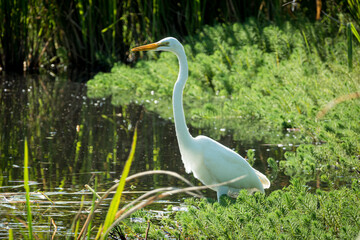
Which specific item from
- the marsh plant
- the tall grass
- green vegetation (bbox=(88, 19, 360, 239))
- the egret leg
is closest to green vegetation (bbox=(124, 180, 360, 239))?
green vegetation (bbox=(88, 19, 360, 239))

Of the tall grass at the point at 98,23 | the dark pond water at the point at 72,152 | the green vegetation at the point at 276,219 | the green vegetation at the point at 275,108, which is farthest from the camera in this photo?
the tall grass at the point at 98,23

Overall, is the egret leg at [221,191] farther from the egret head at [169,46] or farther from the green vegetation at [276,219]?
the egret head at [169,46]

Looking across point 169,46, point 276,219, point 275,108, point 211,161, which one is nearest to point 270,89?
point 275,108

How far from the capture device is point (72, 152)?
6316 millimetres

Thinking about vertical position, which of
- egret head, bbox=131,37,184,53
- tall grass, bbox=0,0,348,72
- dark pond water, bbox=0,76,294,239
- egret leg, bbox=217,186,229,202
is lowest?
egret leg, bbox=217,186,229,202

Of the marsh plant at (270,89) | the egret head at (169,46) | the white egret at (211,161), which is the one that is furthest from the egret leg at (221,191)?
the egret head at (169,46)

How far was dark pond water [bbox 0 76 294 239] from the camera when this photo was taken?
14.4 feet

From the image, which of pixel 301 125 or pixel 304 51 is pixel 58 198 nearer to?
pixel 301 125

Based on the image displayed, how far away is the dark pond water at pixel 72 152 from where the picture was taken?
172 inches

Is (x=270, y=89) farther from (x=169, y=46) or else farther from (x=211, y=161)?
(x=211, y=161)

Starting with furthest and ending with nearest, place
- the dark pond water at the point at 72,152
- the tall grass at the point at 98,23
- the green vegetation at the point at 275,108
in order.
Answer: the tall grass at the point at 98,23, the dark pond water at the point at 72,152, the green vegetation at the point at 275,108

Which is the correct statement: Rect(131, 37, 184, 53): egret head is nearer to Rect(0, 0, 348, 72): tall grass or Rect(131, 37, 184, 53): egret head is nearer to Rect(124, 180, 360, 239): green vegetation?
Rect(124, 180, 360, 239): green vegetation

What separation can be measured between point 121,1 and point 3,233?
31.8 feet

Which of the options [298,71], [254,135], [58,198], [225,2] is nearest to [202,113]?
[254,135]
